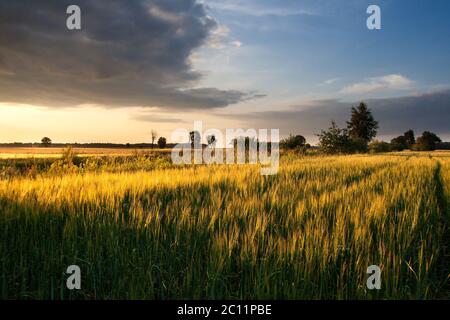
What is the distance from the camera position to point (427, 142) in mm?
93375

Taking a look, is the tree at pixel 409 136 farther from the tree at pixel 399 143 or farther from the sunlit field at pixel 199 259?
the sunlit field at pixel 199 259

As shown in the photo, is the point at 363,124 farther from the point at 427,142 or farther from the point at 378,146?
the point at 427,142

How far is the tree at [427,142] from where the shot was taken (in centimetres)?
9300

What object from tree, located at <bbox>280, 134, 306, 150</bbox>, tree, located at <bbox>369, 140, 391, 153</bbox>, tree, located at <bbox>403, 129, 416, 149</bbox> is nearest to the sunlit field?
tree, located at <bbox>280, 134, 306, 150</bbox>

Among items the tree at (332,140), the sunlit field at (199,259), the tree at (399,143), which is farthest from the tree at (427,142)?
the sunlit field at (199,259)

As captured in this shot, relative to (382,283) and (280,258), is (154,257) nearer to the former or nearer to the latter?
(280,258)

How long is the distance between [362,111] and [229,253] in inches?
3449

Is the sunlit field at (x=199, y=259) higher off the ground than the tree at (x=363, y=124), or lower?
lower

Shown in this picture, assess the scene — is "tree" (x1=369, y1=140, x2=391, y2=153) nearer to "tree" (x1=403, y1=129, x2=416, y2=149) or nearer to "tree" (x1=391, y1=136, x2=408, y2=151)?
"tree" (x1=391, y1=136, x2=408, y2=151)

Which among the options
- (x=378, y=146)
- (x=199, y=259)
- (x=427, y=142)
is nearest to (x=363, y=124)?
(x=378, y=146)

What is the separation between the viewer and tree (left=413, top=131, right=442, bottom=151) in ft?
305
